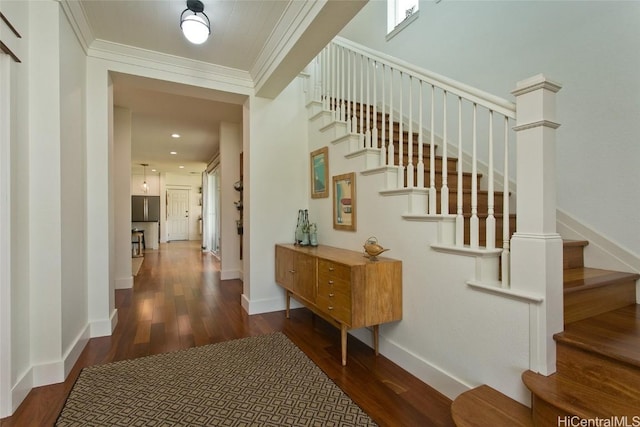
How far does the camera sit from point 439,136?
311 centimetres

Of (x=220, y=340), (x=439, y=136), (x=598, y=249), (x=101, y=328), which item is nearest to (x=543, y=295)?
(x=598, y=249)

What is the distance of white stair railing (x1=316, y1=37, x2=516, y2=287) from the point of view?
167cm

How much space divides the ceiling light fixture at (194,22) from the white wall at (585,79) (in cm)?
241

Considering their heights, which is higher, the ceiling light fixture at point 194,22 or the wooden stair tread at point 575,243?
the ceiling light fixture at point 194,22

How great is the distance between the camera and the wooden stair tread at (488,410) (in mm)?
1252

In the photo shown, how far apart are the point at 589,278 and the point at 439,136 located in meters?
1.85

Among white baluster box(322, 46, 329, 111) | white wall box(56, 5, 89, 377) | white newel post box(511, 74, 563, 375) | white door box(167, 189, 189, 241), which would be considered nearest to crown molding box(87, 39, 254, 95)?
white wall box(56, 5, 89, 377)

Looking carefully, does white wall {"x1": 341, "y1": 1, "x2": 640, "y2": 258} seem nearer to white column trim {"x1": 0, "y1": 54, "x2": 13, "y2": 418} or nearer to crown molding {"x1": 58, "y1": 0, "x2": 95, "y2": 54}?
crown molding {"x1": 58, "y1": 0, "x2": 95, "y2": 54}

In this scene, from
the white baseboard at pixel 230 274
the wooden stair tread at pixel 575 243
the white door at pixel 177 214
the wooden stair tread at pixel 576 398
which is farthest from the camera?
the white door at pixel 177 214

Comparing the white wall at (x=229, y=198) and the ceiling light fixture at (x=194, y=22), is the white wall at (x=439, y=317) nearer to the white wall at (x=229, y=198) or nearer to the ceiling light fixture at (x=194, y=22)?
the ceiling light fixture at (x=194, y=22)

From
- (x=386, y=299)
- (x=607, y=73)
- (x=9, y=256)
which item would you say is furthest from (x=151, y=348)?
(x=607, y=73)

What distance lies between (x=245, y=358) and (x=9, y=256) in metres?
1.51

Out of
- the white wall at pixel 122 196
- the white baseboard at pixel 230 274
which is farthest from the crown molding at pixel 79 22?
the white baseboard at pixel 230 274

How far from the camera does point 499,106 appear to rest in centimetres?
156
